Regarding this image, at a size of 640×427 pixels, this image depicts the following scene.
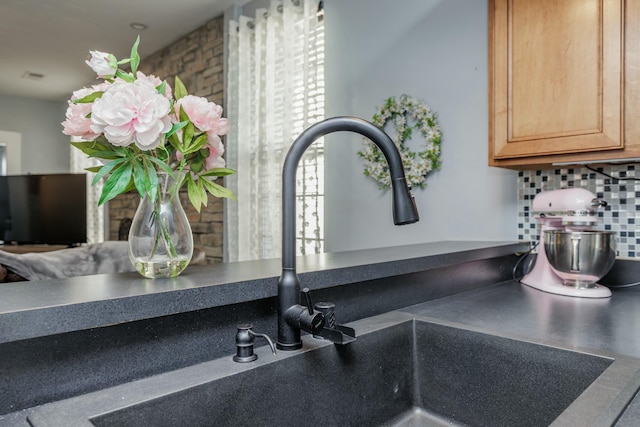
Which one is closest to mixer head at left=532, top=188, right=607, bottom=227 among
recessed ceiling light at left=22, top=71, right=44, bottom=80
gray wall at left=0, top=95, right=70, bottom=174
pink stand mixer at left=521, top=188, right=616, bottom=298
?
pink stand mixer at left=521, top=188, right=616, bottom=298

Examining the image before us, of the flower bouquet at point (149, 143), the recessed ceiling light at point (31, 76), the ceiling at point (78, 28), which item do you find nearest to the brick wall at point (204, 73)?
the ceiling at point (78, 28)

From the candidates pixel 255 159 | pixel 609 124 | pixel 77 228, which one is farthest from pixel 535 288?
pixel 77 228

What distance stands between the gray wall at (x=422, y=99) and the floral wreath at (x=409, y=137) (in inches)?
1.8

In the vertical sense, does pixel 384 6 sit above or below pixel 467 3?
above

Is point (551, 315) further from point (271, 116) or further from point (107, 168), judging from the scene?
point (271, 116)

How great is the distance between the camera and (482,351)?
0.96 meters

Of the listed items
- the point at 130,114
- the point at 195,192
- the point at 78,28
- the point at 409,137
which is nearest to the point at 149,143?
the point at 130,114

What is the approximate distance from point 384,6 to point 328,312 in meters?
A: 2.14

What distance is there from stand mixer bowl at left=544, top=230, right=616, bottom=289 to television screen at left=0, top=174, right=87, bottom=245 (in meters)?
4.39

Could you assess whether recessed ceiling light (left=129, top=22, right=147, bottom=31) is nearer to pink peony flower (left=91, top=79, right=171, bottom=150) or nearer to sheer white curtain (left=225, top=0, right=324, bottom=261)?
sheer white curtain (left=225, top=0, right=324, bottom=261)

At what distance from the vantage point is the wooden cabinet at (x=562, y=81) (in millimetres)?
1354

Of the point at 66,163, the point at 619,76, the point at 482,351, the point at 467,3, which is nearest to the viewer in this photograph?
the point at 482,351

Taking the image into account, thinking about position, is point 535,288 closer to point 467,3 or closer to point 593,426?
point 593,426

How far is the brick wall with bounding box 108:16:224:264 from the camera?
12.3ft
